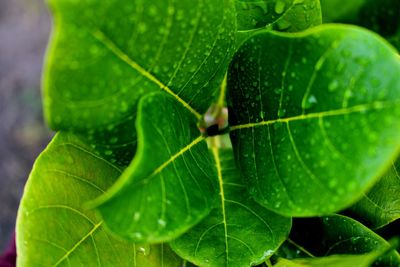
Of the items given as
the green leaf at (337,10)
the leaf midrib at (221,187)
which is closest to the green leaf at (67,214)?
the leaf midrib at (221,187)

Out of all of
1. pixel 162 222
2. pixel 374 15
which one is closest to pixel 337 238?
pixel 162 222

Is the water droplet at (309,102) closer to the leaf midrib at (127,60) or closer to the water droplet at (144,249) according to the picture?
the leaf midrib at (127,60)

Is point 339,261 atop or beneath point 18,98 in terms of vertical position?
Answer: beneath

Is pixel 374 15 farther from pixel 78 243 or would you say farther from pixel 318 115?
pixel 78 243

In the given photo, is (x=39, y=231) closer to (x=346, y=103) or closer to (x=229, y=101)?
(x=229, y=101)

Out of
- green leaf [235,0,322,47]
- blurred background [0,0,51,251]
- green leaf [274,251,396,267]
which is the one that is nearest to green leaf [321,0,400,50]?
green leaf [235,0,322,47]

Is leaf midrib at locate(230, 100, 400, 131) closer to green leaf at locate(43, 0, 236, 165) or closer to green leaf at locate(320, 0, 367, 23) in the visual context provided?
green leaf at locate(43, 0, 236, 165)
